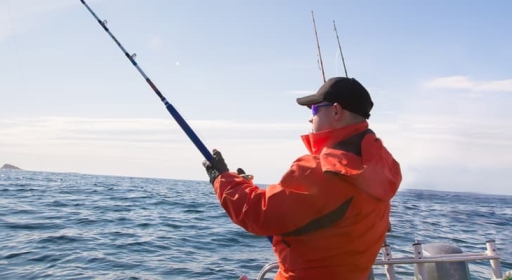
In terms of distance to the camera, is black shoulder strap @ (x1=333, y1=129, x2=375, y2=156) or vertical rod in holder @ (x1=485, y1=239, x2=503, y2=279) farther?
vertical rod in holder @ (x1=485, y1=239, x2=503, y2=279)

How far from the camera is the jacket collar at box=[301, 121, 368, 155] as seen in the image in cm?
238

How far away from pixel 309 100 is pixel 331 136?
0.35 metres

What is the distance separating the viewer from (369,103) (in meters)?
2.59

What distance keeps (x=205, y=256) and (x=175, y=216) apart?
7333 millimetres

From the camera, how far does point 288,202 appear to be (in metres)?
2.18

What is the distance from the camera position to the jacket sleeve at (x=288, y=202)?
2.16 m

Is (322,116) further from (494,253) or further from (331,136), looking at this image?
(494,253)

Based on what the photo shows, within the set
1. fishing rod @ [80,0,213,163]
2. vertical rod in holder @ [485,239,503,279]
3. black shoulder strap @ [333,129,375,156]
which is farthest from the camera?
vertical rod in holder @ [485,239,503,279]

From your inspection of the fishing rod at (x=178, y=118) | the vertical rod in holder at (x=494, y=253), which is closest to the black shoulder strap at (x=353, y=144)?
the fishing rod at (x=178, y=118)

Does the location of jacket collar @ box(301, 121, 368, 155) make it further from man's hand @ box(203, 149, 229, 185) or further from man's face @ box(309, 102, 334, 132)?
man's hand @ box(203, 149, 229, 185)

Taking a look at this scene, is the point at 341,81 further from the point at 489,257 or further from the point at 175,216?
the point at 175,216

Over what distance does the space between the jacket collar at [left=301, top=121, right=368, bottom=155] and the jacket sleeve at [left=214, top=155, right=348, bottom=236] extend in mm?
179

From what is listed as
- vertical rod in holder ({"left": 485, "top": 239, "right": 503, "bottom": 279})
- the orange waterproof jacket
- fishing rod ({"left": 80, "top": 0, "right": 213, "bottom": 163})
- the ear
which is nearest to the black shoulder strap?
the orange waterproof jacket

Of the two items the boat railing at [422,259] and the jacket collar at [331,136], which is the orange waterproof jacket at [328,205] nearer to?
the jacket collar at [331,136]
